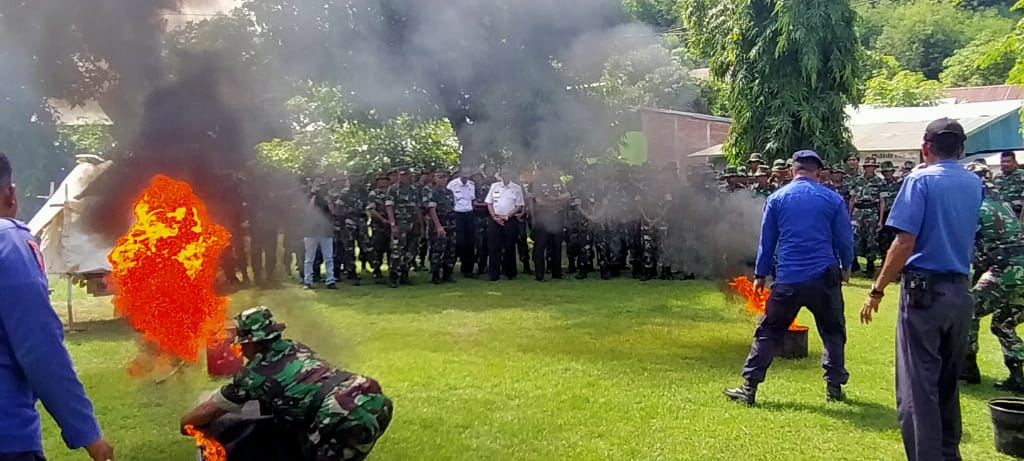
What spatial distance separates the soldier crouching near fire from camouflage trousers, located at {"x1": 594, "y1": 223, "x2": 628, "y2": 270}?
9.57 m

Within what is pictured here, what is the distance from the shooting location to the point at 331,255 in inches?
496

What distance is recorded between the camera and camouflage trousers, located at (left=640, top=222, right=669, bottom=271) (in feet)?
44.2

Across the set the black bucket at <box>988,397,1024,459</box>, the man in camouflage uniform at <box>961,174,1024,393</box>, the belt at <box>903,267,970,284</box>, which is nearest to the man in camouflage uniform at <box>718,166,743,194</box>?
the man in camouflage uniform at <box>961,174,1024,393</box>

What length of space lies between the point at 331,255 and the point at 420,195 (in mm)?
1653

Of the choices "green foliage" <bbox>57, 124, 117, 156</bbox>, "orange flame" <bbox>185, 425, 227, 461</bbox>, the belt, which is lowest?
"orange flame" <bbox>185, 425, 227, 461</bbox>

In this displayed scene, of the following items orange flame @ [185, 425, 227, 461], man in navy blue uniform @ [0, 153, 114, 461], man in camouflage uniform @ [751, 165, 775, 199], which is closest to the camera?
man in navy blue uniform @ [0, 153, 114, 461]

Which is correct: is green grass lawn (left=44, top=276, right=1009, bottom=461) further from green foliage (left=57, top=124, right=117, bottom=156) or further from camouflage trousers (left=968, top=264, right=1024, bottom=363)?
green foliage (left=57, top=124, right=117, bottom=156)

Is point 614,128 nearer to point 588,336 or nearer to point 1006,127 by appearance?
point 588,336

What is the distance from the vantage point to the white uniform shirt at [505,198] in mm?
13484

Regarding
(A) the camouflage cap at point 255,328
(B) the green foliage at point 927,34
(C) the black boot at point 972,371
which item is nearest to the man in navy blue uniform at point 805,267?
(C) the black boot at point 972,371

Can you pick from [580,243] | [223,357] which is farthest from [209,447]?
[580,243]

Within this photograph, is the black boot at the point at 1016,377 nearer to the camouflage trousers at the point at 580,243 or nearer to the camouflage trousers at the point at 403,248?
the camouflage trousers at the point at 580,243

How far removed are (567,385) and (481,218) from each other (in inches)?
277

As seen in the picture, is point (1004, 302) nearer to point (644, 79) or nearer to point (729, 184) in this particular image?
point (729, 184)
